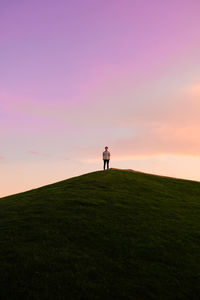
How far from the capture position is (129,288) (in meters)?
13.3

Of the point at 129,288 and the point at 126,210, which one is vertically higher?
the point at 126,210

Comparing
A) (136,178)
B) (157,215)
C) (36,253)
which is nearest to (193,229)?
(157,215)

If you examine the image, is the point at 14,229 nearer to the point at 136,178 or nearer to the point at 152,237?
the point at 152,237

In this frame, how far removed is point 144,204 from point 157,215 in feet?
10.6

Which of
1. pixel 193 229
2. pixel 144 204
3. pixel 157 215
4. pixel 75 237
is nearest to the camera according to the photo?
pixel 75 237

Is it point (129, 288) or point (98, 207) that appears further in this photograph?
point (98, 207)

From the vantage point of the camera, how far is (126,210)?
2544 centimetres

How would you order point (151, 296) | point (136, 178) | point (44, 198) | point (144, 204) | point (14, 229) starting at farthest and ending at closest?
point (136, 178), point (44, 198), point (144, 204), point (14, 229), point (151, 296)

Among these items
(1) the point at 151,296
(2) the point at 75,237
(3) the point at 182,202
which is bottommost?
(1) the point at 151,296

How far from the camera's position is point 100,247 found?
17.4 m

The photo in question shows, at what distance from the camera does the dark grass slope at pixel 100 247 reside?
13227mm

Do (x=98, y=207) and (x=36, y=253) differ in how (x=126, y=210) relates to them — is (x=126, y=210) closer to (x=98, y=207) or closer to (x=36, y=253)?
(x=98, y=207)

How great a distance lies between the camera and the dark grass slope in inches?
521

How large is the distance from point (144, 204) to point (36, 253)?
47.4ft
